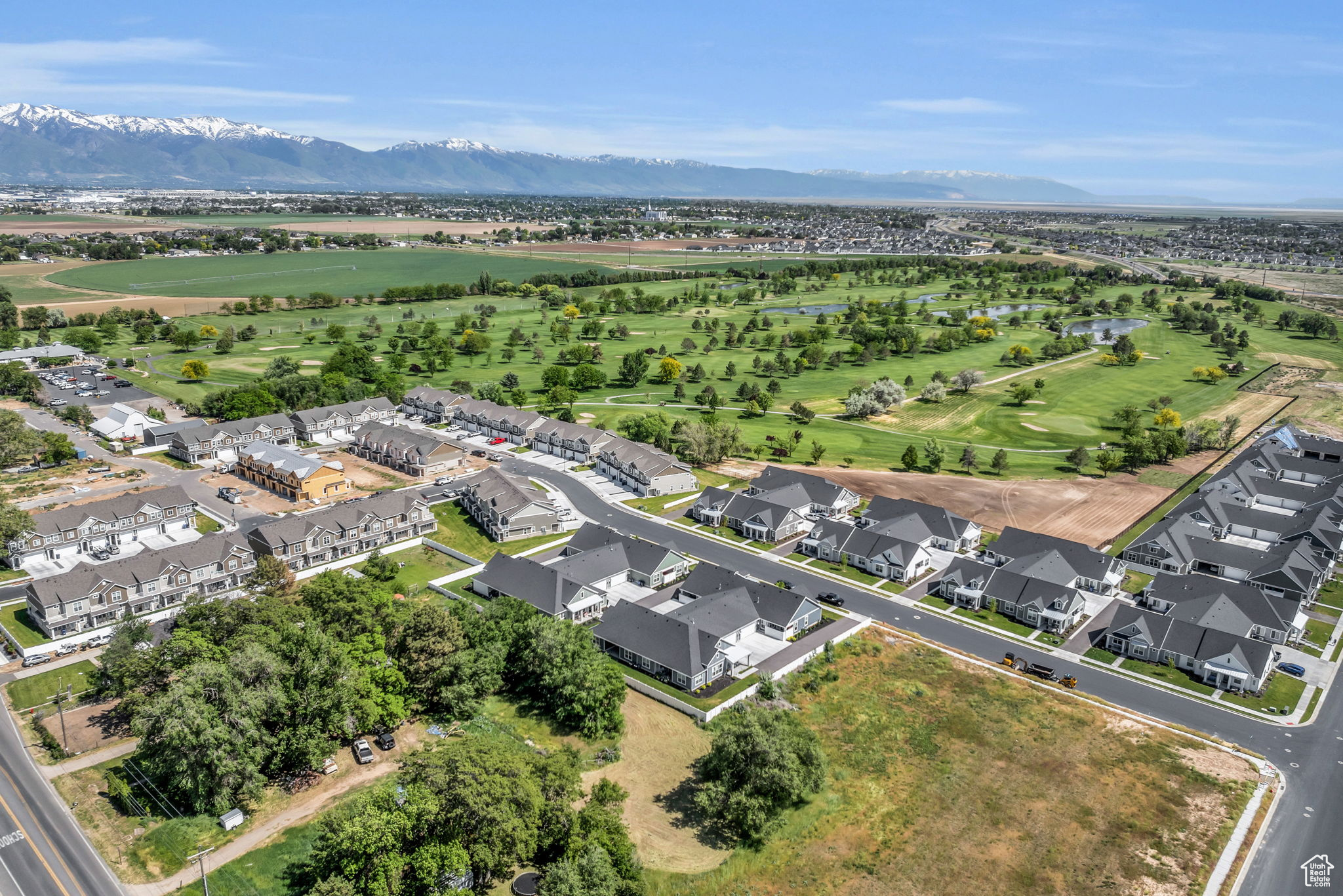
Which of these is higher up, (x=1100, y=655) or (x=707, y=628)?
(x=707, y=628)

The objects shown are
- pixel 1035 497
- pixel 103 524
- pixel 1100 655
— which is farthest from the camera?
pixel 1035 497

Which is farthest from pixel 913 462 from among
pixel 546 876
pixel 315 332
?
pixel 315 332

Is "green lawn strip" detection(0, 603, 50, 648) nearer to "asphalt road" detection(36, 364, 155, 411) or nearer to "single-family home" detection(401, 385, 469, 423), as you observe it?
"single-family home" detection(401, 385, 469, 423)

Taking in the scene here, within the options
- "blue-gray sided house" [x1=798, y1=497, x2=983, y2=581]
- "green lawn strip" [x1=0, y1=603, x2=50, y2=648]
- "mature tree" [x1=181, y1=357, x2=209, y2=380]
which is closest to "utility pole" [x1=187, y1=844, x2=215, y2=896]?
"green lawn strip" [x1=0, y1=603, x2=50, y2=648]

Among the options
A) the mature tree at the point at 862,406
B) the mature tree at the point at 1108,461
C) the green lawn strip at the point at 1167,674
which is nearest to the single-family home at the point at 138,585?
the green lawn strip at the point at 1167,674

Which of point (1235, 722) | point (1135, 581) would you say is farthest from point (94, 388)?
point (1235, 722)

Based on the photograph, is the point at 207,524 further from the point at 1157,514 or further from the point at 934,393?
the point at 934,393

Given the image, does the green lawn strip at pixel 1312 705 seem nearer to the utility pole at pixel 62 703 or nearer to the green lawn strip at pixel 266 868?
the green lawn strip at pixel 266 868
